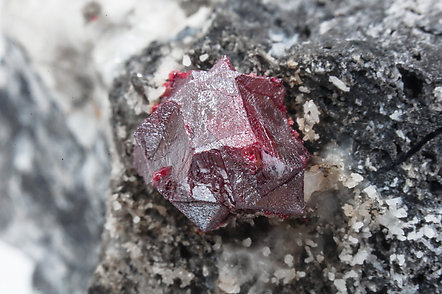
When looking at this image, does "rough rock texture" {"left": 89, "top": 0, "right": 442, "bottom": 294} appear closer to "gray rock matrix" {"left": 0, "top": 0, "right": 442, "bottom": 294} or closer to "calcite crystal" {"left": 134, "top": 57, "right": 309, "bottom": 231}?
"gray rock matrix" {"left": 0, "top": 0, "right": 442, "bottom": 294}

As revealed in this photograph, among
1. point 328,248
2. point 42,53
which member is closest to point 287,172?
point 328,248

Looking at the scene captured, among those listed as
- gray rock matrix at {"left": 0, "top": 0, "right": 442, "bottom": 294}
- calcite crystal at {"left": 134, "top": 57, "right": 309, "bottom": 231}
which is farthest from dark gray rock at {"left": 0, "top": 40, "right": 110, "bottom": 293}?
calcite crystal at {"left": 134, "top": 57, "right": 309, "bottom": 231}

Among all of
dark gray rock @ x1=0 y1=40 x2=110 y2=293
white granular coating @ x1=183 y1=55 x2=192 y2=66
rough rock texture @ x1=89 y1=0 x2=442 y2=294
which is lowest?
dark gray rock @ x1=0 y1=40 x2=110 y2=293

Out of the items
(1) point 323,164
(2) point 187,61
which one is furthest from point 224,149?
(2) point 187,61

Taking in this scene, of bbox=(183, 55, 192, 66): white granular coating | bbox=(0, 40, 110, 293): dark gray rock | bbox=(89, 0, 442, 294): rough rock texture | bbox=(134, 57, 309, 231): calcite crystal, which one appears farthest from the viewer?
bbox=(0, 40, 110, 293): dark gray rock

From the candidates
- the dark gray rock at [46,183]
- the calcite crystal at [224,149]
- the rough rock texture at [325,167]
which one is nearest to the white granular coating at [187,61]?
the rough rock texture at [325,167]

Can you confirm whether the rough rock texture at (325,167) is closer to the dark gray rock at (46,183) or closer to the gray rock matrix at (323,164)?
the gray rock matrix at (323,164)
